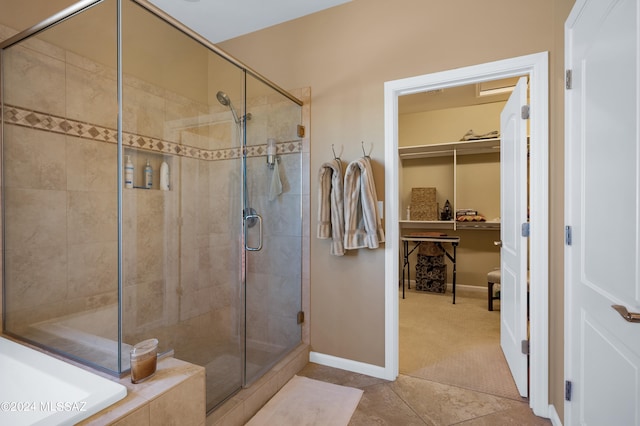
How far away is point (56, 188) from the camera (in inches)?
66.9

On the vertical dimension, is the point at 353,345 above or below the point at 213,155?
below

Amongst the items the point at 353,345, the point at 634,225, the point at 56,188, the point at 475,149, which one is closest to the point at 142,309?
the point at 56,188

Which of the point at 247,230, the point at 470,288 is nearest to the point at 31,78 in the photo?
the point at 247,230

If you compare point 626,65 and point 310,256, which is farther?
point 310,256

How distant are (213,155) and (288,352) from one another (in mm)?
1542

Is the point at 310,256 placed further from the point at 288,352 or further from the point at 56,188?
the point at 56,188

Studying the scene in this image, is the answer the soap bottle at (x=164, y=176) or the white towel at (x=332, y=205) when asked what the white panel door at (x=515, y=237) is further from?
the soap bottle at (x=164, y=176)

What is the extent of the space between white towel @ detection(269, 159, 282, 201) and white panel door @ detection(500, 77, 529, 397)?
1656 mm

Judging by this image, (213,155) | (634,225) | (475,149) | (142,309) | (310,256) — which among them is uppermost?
(475,149)

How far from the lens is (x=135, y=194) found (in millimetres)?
1739

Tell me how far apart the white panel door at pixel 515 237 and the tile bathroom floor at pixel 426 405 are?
0.22m

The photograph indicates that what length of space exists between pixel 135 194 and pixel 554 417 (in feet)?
8.70

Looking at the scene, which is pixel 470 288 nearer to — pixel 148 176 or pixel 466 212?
pixel 466 212

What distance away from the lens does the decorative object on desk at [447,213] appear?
467 centimetres
